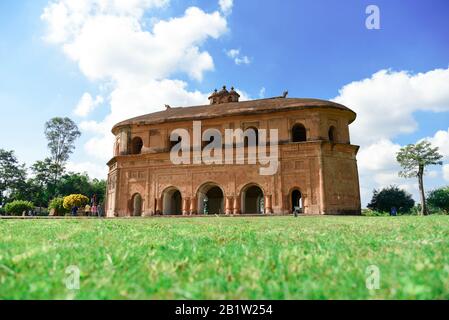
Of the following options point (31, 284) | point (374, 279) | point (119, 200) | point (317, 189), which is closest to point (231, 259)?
point (374, 279)

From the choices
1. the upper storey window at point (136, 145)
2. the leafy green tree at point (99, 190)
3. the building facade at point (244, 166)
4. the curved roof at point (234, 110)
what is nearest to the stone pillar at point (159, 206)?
the building facade at point (244, 166)

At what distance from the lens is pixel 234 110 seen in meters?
27.4

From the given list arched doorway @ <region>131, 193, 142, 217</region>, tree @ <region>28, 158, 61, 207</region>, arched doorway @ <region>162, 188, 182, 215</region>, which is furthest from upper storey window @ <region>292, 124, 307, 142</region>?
tree @ <region>28, 158, 61, 207</region>

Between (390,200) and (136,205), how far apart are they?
33.6 meters

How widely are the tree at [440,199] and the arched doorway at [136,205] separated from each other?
167 feet

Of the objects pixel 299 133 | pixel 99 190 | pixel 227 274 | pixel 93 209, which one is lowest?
pixel 227 274

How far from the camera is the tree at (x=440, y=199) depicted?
2348 inches

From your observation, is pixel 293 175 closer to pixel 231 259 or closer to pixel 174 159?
pixel 174 159

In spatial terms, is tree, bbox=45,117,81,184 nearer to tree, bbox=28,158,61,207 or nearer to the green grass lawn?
tree, bbox=28,158,61,207

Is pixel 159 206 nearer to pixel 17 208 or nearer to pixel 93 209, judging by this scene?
pixel 93 209

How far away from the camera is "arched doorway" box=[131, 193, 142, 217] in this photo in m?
29.7

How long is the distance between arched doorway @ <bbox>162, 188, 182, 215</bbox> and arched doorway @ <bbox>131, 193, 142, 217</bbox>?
2379 millimetres

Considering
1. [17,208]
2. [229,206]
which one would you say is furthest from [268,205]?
[17,208]

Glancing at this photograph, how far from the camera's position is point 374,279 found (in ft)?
7.29
